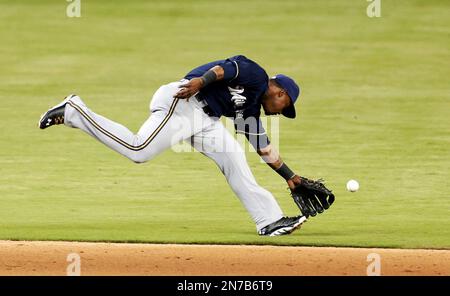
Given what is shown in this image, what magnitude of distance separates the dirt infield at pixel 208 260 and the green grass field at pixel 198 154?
0.35 metres

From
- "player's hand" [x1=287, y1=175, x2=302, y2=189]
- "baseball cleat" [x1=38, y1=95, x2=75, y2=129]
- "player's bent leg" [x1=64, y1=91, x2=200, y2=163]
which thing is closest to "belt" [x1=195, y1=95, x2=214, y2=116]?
"player's bent leg" [x1=64, y1=91, x2=200, y2=163]

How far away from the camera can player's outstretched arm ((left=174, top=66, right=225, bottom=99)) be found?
33.4ft

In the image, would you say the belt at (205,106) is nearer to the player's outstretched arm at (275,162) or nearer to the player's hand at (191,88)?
the player's hand at (191,88)

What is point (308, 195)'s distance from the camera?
11000 millimetres

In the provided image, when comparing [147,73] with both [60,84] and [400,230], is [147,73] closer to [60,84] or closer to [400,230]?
[60,84]

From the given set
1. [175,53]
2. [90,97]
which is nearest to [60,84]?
[90,97]

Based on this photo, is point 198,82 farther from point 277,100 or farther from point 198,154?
point 198,154

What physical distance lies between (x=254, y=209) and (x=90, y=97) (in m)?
8.49

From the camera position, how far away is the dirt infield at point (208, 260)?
9.83 metres

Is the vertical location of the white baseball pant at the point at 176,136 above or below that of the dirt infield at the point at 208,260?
above

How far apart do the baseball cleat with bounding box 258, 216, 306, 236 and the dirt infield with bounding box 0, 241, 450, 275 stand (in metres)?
0.37

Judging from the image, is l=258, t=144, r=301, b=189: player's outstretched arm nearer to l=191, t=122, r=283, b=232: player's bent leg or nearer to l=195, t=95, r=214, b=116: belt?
l=191, t=122, r=283, b=232: player's bent leg

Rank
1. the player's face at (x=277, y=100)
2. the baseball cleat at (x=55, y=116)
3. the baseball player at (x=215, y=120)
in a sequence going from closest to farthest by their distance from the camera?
the baseball player at (x=215, y=120)
the player's face at (x=277, y=100)
the baseball cleat at (x=55, y=116)

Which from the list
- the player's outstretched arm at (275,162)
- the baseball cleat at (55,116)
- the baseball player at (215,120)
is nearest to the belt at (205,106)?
the baseball player at (215,120)
